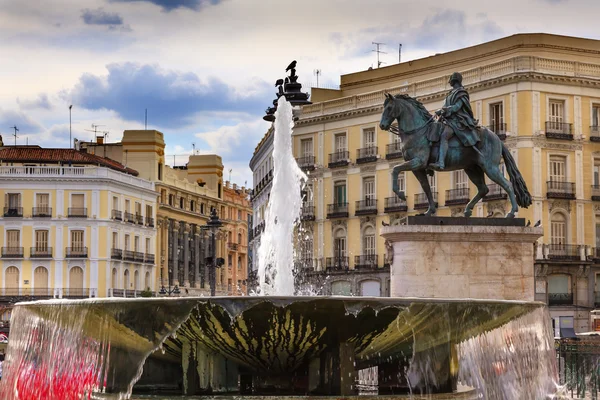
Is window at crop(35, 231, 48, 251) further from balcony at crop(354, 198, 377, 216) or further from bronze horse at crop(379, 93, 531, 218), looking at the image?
bronze horse at crop(379, 93, 531, 218)

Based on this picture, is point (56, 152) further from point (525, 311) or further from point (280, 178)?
point (525, 311)

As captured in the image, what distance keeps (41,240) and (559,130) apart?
40.6 meters

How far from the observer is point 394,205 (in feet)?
199

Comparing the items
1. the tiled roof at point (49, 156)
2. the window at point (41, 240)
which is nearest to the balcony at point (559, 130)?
the window at point (41, 240)

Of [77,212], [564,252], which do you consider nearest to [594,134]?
[564,252]

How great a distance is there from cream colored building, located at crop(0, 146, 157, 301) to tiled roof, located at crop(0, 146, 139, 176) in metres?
1.16

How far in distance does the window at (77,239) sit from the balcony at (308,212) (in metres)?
23.7

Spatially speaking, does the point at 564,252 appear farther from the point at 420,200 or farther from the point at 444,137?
the point at 444,137

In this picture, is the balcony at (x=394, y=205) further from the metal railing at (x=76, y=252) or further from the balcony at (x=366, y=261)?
the metal railing at (x=76, y=252)

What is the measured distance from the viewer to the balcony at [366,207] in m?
61.7

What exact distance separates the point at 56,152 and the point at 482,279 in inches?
2776

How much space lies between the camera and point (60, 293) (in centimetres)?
8181

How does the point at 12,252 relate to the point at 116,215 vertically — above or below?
below

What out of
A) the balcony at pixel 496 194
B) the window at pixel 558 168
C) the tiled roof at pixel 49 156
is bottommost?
the balcony at pixel 496 194
